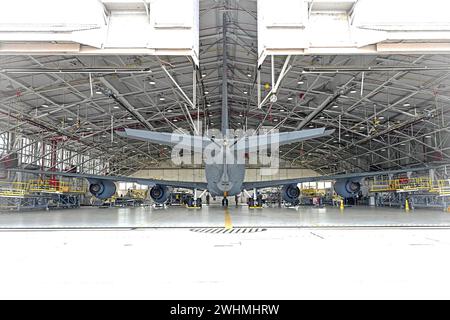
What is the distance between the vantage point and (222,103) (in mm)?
18797

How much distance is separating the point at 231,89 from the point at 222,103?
27.6 ft

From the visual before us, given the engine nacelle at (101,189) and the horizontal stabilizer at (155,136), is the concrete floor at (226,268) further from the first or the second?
the engine nacelle at (101,189)

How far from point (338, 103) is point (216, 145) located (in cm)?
1331

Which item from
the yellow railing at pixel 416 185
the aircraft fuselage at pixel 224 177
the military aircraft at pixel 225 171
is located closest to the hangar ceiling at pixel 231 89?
the military aircraft at pixel 225 171

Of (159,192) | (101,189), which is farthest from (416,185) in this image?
(101,189)

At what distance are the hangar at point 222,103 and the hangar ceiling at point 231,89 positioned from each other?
13cm

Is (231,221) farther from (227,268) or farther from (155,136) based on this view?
(227,268)

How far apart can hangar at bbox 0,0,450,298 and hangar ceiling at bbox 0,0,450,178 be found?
127 mm

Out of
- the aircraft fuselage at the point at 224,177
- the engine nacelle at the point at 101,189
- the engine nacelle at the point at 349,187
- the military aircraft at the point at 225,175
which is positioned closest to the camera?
the military aircraft at the point at 225,175

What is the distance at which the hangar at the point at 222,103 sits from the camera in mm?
7070

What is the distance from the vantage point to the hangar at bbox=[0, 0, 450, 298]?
23.2 ft

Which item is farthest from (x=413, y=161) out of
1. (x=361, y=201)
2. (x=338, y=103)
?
(x=338, y=103)

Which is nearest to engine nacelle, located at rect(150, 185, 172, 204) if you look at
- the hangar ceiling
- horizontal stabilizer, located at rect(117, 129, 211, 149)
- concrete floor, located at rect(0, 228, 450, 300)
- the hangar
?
A: the hangar

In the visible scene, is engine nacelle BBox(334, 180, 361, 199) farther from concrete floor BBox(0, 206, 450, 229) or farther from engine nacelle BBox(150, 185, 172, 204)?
engine nacelle BBox(150, 185, 172, 204)
